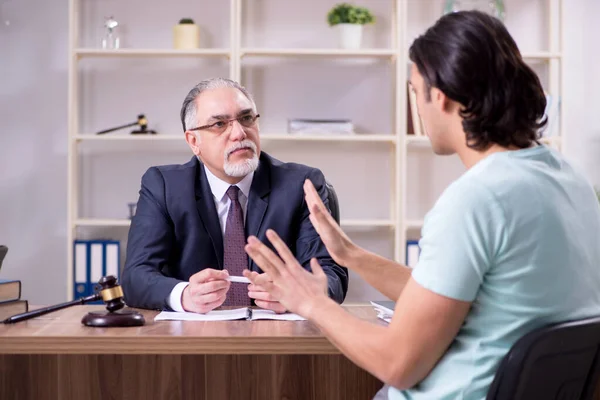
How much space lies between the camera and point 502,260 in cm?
113

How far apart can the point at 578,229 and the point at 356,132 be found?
315 centimetres

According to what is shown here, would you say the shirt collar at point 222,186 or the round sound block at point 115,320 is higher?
the shirt collar at point 222,186

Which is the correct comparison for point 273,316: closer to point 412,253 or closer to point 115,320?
point 115,320

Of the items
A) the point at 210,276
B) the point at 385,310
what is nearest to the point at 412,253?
the point at 385,310

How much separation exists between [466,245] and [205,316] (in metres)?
0.91

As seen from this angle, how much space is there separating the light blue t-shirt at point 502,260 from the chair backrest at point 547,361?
0.07 meters

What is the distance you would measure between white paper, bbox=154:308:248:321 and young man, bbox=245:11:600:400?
583mm

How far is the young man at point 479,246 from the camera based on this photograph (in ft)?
3.68

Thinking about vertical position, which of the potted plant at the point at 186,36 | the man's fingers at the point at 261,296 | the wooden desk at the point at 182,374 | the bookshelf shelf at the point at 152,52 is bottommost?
the wooden desk at the point at 182,374

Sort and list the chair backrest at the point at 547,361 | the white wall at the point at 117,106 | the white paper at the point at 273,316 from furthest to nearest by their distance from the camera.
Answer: the white wall at the point at 117,106
the white paper at the point at 273,316
the chair backrest at the point at 547,361

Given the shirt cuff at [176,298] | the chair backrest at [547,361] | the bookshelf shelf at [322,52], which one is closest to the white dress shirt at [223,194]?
the shirt cuff at [176,298]

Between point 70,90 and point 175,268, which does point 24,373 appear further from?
point 70,90

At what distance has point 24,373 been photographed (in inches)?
70.4

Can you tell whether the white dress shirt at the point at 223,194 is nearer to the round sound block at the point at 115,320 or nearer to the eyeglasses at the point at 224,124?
the eyeglasses at the point at 224,124
